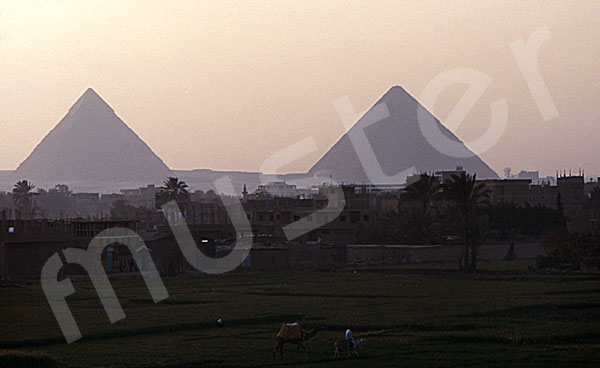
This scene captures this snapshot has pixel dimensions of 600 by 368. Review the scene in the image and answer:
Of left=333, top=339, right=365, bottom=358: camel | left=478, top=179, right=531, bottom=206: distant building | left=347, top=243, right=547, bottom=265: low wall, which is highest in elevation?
left=478, top=179, right=531, bottom=206: distant building

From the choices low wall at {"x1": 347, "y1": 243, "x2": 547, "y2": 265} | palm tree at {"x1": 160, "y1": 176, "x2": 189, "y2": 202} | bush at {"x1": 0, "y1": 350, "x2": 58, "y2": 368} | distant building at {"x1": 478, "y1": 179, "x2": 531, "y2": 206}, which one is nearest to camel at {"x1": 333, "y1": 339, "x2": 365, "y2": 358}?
bush at {"x1": 0, "y1": 350, "x2": 58, "y2": 368}

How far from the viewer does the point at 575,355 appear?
21.8 metres

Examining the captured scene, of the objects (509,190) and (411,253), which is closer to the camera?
(411,253)

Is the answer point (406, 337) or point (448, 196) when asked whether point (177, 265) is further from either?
point (406, 337)

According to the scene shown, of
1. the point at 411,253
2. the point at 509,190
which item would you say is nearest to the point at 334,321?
the point at 411,253

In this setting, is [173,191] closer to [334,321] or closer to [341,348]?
[334,321]

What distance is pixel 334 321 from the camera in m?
28.9

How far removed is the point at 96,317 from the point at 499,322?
1283cm

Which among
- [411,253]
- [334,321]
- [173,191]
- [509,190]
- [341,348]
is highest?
[173,191]

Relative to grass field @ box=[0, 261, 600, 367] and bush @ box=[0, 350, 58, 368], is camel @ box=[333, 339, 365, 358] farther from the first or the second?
bush @ box=[0, 350, 58, 368]

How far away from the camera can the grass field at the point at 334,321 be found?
22.3 m

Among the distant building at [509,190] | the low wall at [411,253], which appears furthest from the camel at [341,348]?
the distant building at [509,190]

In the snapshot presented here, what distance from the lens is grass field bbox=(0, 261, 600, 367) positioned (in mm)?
22312

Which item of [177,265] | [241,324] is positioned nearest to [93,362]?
[241,324]
